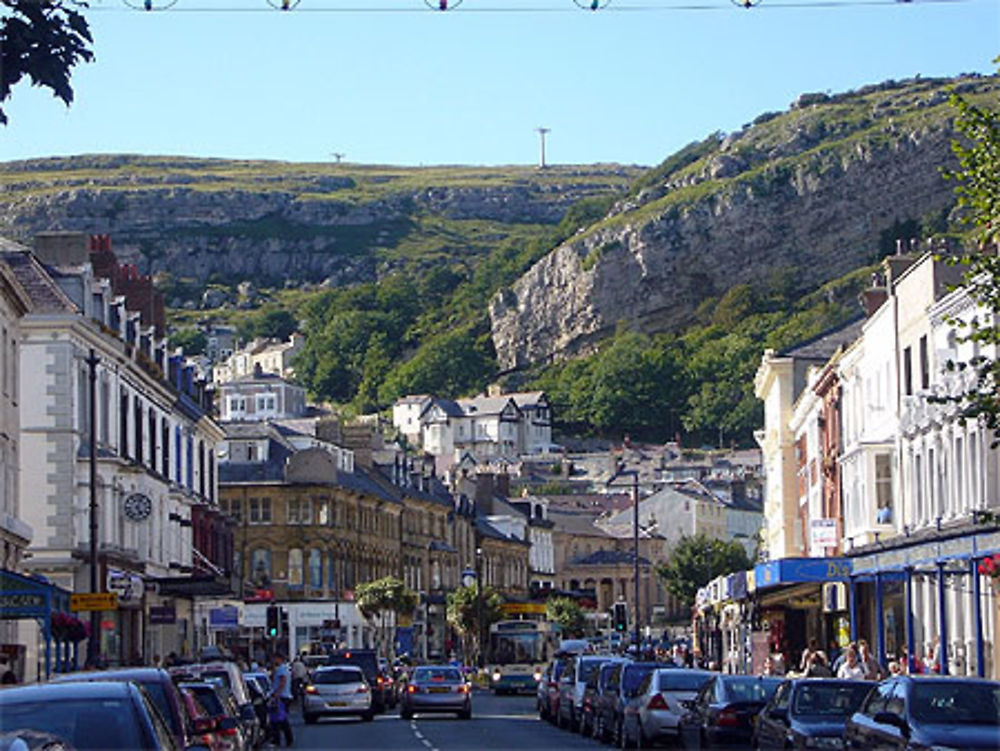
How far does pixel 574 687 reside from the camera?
4678 centimetres

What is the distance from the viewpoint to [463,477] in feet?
502

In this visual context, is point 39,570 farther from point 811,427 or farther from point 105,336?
point 811,427

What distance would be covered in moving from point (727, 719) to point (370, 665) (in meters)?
33.7

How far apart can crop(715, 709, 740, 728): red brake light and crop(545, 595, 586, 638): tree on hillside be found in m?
96.3

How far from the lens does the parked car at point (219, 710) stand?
24344mm

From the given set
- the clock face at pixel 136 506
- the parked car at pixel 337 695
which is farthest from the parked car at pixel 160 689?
the clock face at pixel 136 506

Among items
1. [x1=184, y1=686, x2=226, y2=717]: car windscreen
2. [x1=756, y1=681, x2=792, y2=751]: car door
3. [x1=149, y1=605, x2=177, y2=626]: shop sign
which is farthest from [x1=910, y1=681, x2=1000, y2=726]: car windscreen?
[x1=149, y1=605, x2=177, y2=626]: shop sign

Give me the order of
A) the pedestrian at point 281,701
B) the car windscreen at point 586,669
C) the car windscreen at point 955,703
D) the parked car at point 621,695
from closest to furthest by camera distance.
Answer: the car windscreen at point 955,703
the parked car at point 621,695
the pedestrian at point 281,701
the car windscreen at point 586,669

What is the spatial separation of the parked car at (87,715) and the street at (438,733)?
75.0 ft

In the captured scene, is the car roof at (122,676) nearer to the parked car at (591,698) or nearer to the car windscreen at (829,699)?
the car windscreen at (829,699)

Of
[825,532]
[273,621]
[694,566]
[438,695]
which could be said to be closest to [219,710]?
[438,695]

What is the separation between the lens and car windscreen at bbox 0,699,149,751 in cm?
1584

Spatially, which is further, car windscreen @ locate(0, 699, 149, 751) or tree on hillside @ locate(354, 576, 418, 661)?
tree on hillside @ locate(354, 576, 418, 661)

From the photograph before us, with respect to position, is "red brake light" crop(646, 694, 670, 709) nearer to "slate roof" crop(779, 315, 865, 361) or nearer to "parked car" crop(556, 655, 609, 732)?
"parked car" crop(556, 655, 609, 732)
